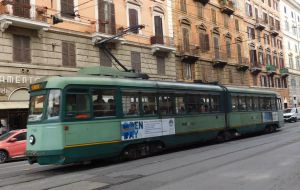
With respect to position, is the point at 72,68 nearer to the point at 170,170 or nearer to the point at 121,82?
the point at 121,82

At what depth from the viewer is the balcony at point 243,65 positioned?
1857 inches

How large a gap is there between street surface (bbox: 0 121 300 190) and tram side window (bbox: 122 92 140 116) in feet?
5.28

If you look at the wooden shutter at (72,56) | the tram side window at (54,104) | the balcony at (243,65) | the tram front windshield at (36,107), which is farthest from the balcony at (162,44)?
the tram side window at (54,104)

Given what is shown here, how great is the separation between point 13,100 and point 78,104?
460 inches

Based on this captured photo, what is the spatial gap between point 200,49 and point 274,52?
78.4 feet

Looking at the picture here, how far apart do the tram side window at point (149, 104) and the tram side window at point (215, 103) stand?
185 inches

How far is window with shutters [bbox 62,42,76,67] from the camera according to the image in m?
25.9

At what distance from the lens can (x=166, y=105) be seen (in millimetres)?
16250

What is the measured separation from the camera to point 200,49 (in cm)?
3994

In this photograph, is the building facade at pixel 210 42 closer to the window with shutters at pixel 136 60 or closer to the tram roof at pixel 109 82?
the window with shutters at pixel 136 60

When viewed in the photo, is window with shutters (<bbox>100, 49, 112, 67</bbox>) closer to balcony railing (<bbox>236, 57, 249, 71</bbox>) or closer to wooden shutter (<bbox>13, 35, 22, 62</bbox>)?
wooden shutter (<bbox>13, 35, 22, 62</bbox>)

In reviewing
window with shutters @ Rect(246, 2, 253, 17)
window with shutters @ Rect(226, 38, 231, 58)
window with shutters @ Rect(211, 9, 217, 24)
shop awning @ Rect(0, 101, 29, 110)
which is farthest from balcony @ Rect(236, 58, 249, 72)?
shop awning @ Rect(0, 101, 29, 110)

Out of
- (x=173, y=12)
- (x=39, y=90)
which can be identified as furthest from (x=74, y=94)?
(x=173, y=12)

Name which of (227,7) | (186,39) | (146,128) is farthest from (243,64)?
(146,128)
